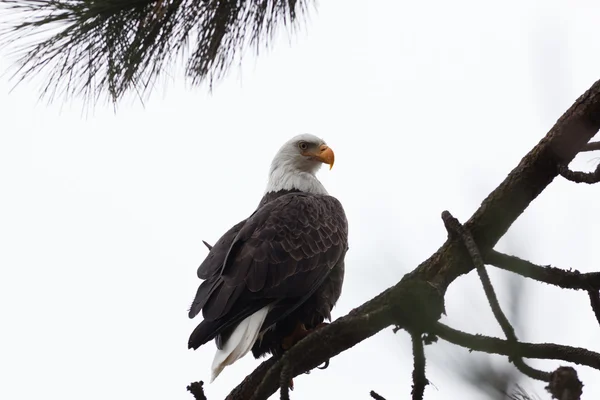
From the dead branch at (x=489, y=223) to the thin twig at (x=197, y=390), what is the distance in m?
0.32

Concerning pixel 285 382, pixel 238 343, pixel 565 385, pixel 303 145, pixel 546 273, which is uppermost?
pixel 303 145

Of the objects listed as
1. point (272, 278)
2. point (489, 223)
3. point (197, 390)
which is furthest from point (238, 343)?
point (489, 223)

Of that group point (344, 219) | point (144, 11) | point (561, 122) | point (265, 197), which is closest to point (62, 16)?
point (144, 11)

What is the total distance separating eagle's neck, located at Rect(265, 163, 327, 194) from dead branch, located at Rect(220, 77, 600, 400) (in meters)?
2.17

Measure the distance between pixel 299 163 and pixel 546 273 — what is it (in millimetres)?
3233

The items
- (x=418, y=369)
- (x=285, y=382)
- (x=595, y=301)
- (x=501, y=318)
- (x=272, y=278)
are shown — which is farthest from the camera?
(x=272, y=278)

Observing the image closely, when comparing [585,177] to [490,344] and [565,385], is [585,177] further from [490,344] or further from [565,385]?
[565,385]

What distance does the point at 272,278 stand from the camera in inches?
142

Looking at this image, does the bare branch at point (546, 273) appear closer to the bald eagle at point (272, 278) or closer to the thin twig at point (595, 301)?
the thin twig at point (595, 301)

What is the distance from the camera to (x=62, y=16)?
7.52 feet

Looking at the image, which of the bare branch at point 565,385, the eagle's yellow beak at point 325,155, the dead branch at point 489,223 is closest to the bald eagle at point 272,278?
the eagle's yellow beak at point 325,155

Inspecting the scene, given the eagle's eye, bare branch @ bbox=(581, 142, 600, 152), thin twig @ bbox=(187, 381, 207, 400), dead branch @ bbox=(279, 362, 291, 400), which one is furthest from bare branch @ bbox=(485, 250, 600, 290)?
the eagle's eye

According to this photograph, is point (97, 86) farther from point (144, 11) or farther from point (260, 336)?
point (260, 336)

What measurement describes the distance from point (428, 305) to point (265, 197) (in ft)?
10.9
